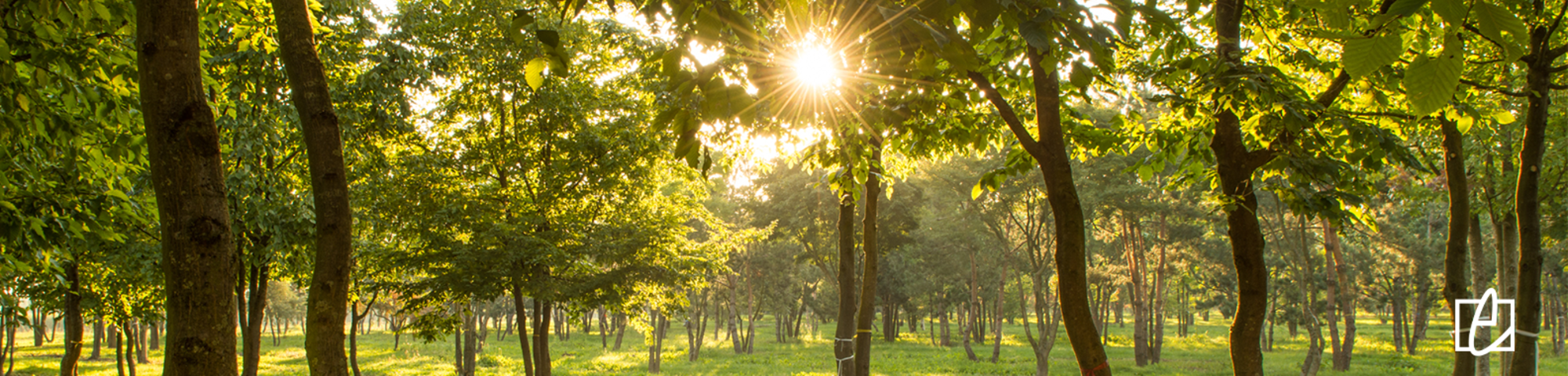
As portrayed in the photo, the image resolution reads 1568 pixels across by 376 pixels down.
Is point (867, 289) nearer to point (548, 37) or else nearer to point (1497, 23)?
point (548, 37)

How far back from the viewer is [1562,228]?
13.5 meters

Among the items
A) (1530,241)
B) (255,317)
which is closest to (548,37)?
(1530,241)

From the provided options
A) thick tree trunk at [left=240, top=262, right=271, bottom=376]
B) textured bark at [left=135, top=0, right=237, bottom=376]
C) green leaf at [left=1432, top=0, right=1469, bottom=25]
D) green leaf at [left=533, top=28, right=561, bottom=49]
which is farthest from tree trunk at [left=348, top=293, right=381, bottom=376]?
green leaf at [left=1432, top=0, right=1469, bottom=25]

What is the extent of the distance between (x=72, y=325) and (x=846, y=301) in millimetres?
15932

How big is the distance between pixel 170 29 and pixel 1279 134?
5.63 m

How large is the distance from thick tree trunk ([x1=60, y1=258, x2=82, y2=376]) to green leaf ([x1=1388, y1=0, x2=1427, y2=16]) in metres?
18.4

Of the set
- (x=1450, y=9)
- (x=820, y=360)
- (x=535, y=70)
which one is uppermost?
(x=535, y=70)

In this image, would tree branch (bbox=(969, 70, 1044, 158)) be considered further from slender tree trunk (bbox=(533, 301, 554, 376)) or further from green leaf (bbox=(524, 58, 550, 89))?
slender tree trunk (bbox=(533, 301, 554, 376))

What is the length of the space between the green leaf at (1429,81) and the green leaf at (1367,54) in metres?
0.04

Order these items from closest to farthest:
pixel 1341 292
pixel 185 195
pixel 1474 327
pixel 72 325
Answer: pixel 185 195 → pixel 1474 327 → pixel 72 325 → pixel 1341 292

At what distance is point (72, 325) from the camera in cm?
1500

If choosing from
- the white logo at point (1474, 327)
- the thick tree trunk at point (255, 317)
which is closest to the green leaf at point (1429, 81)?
the white logo at point (1474, 327)

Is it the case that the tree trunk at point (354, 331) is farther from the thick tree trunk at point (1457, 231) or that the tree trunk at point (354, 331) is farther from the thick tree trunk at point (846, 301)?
the thick tree trunk at point (1457, 231)

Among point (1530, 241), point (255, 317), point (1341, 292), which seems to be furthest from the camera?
point (1341, 292)
